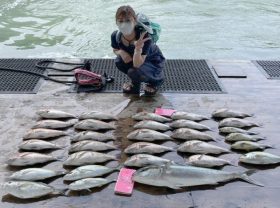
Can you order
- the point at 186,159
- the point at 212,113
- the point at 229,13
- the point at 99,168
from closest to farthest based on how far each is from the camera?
the point at 99,168 < the point at 186,159 < the point at 212,113 < the point at 229,13

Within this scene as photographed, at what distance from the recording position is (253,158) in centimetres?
351

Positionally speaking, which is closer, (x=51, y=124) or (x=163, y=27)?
(x=51, y=124)

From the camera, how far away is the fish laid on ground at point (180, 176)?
315 centimetres

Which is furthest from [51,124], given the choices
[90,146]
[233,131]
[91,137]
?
[233,131]

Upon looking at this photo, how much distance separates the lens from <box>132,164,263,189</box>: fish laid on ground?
315 centimetres

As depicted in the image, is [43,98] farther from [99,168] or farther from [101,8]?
[101,8]

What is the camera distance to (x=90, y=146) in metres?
3.67

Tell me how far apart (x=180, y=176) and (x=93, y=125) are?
1.22 metres

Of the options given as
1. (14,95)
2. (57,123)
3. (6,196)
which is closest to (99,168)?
(6,196)

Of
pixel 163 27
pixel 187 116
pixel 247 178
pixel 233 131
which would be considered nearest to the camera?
pixel 247 178

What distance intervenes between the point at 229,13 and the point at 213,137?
8.74 meters

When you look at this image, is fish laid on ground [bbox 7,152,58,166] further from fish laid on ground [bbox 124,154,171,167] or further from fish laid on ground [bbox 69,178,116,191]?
fish laid on ground [bbox 124,154,171,167]

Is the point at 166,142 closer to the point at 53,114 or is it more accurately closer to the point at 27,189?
the point at 53,114

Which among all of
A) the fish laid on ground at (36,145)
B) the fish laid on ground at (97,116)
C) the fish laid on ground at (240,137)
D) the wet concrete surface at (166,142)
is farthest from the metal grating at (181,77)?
the fish laid on ground at (36,145)
